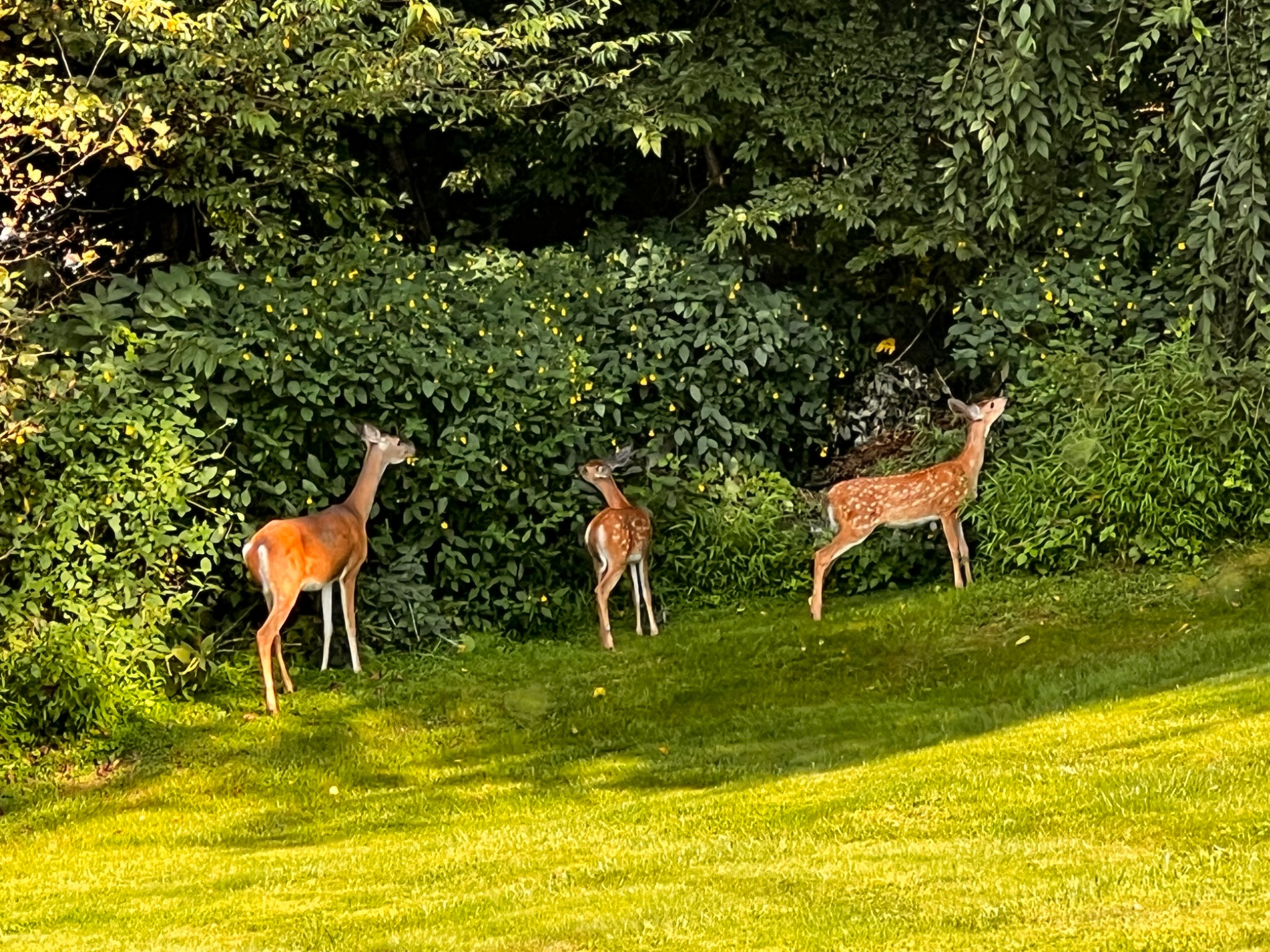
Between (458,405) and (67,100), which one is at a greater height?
(67,100)

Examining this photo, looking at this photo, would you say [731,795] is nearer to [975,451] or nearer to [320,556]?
[320,556]

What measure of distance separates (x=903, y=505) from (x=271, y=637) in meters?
3.78

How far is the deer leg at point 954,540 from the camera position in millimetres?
10500

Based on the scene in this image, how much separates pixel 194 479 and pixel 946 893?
561cm

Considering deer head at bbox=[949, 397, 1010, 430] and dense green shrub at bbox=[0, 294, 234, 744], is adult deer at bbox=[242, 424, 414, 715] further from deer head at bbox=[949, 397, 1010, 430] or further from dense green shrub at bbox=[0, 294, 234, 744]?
deer head at bbox=[949, 397, 1010, 430]

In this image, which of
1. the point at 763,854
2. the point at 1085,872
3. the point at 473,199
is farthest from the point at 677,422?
the point at 1085,872

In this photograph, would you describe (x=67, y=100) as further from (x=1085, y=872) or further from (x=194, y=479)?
(x=1085, y=872)

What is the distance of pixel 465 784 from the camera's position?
27.6 ft

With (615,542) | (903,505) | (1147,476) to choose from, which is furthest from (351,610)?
(1147,476)

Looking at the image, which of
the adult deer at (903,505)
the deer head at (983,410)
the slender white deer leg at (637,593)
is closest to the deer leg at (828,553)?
the adult deer at (903,505)

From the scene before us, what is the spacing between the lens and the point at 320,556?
9562 mm

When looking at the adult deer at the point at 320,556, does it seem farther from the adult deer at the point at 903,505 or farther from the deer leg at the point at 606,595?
the adult deer at the point at 903,505

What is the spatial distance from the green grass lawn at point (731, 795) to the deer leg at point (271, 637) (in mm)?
133

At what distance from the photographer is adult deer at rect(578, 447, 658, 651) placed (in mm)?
10312
